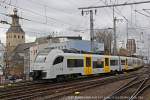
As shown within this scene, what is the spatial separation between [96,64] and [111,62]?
610 cm

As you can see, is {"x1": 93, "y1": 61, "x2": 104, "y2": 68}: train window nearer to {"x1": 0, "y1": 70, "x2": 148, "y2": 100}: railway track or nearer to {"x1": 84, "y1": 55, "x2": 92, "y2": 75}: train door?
{"x1": 84, "y1": 55, "x2": 92, "y2": 75}: train door

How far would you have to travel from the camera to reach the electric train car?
27.3 metres

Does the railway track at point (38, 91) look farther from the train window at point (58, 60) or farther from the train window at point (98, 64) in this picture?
the train window at point (98, 64)

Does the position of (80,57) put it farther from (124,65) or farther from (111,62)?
(124,65)

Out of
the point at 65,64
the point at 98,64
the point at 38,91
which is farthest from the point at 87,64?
the point at 38,91

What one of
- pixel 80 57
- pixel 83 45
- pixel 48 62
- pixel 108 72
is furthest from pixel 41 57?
pixel 83 45

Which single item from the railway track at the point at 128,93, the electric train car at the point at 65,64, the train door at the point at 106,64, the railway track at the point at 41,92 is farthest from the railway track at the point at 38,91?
the train door at the point at 106,64

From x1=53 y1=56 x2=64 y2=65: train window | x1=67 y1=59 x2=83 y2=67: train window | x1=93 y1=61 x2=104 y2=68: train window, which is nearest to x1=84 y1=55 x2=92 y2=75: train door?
x1=67 y1=59 x2=83 y2=67: train window

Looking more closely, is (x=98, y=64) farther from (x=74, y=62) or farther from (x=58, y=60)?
(x=58, y=60)

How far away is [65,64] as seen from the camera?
2930cm

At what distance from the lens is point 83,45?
64.8 metres

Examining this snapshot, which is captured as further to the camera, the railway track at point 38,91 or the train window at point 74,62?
the train window at point 74,62

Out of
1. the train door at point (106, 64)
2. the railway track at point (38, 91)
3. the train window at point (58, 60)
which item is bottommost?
the railway track at point (38, 91)

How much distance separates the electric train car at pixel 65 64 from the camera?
27333 mm
